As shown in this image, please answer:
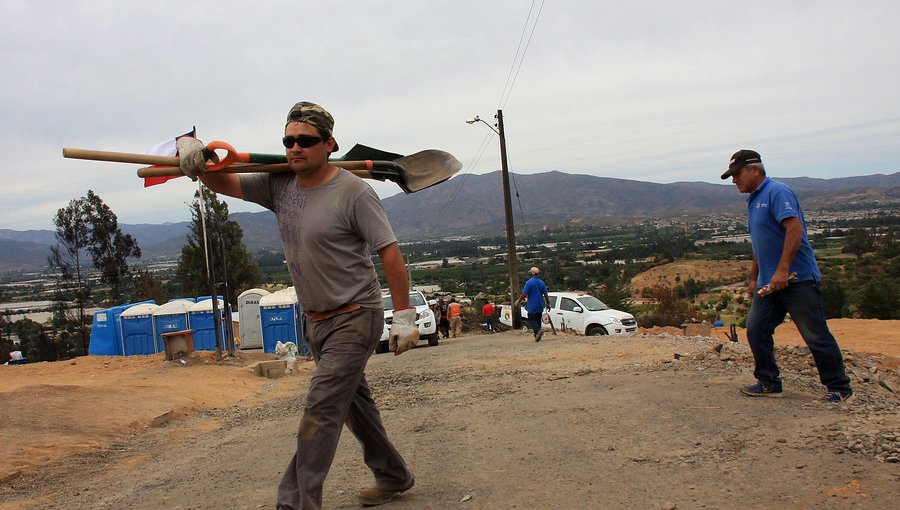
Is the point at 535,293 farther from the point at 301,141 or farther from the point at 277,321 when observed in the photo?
the point at 301,141

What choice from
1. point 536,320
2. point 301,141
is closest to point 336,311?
point 301,141

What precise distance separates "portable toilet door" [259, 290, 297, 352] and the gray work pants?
55.8 ft

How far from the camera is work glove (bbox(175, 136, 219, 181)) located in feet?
13.1

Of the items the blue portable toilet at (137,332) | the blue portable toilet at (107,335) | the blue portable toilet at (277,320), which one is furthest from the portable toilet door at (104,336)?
the blue portable toilet at (277,320)

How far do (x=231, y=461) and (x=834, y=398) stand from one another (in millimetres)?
4763

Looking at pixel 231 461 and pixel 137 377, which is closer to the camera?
pixel 231 461

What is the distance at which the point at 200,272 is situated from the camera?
36625 millimetres

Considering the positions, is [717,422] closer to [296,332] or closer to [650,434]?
[650,434]

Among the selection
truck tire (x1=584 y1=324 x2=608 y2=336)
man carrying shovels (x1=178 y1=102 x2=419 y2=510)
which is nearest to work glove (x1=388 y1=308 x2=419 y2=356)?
man carrying shovels (x1=178 y1=102 x2=419 y2=510)

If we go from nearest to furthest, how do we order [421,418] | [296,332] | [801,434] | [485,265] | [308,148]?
[308,148] < [801,434] < [421,418] < [296,332] < [485,265]

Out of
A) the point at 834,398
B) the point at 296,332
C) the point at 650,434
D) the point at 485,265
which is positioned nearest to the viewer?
the point at 650,434

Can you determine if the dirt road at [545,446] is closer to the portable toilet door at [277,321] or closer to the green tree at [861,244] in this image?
the portable toilet door at [277,321]

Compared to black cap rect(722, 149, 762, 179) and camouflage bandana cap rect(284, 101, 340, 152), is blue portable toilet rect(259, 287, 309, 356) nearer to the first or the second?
black cap rect(722, 149, 762, 179)

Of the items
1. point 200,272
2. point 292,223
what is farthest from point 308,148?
point 200,272
